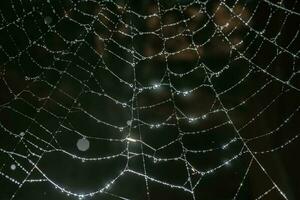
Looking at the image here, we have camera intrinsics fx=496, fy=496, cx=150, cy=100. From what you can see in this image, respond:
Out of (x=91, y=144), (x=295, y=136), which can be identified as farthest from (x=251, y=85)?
(x=91, y=144)

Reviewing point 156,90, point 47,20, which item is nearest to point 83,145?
point 156,90

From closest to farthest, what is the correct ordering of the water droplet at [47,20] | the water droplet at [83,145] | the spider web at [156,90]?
1. the spider web at [156,90]
2. the water droplet at [47,20]
3. the water droplet at [83,145]

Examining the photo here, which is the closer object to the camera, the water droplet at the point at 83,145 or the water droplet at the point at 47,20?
the water droplet at the point at 47,20

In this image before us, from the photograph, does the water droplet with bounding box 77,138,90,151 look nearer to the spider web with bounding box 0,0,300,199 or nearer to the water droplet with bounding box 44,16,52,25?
the spider web with bounding box 0,0,300,199

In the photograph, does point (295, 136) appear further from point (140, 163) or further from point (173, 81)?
point (140, 163)

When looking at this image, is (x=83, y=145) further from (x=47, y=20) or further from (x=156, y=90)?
(x=47, y=20)

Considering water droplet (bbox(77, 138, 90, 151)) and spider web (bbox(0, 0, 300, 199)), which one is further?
water droplet (bbox(77, 138, 90, 151))

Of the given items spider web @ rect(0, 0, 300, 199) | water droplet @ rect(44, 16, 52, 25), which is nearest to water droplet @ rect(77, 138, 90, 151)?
spider web @ rect(0, 0, 300, 199)

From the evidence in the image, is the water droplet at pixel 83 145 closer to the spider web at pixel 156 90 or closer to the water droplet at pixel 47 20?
the spider web at pixel 156 90

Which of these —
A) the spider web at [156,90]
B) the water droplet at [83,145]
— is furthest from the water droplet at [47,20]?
the water droplet at [83,145]
